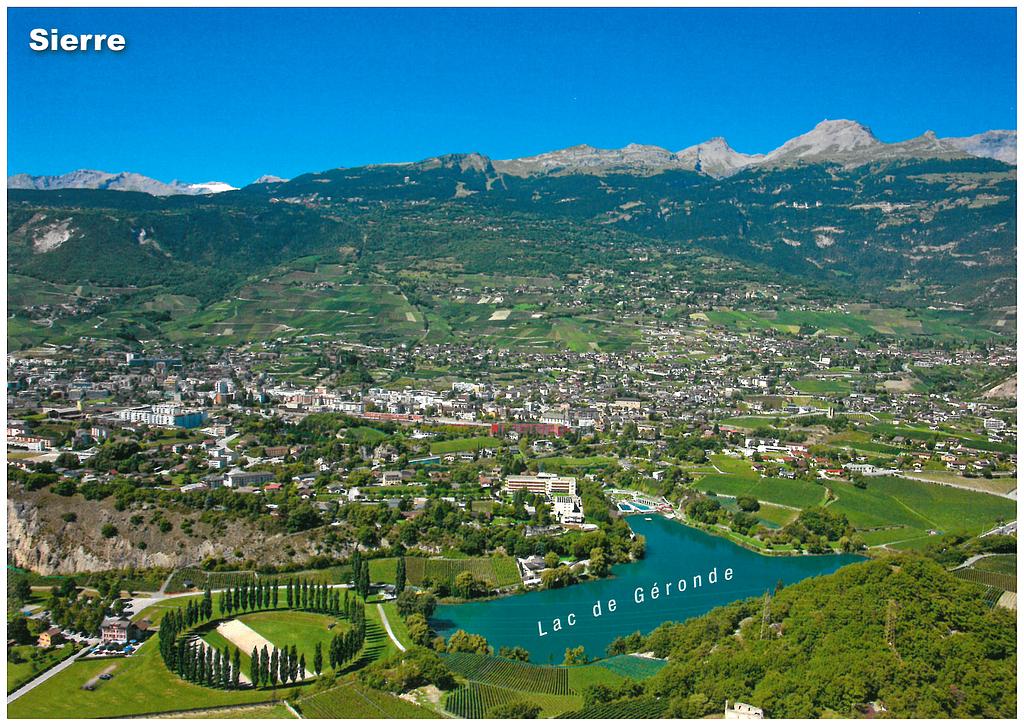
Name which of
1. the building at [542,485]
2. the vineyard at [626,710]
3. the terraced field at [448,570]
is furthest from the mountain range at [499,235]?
the vineyard at [626,710]

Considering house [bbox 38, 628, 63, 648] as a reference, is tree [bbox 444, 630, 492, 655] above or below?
below

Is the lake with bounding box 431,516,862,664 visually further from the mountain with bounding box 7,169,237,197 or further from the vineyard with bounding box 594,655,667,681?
the mountain with bounding box 7,169,237,197

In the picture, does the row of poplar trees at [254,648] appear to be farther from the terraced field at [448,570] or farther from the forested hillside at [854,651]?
the forested hillside at [854,651]

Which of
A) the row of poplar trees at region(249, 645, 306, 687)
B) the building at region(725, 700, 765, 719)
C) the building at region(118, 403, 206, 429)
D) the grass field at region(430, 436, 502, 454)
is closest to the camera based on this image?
the building at region(725, 700, 765, 719)

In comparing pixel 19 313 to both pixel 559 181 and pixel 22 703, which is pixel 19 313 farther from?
pixel 559 181

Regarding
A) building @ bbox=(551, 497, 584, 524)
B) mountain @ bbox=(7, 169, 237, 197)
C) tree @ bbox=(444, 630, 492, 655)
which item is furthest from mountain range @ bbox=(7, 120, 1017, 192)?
tree @ bbox=(444, 630, 492, 655)

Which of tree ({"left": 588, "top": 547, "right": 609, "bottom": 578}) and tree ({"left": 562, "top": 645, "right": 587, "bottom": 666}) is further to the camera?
tree ({"left": 588, "top": 547, "right": 609, "bottom": 578})
